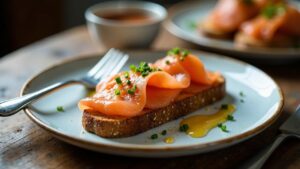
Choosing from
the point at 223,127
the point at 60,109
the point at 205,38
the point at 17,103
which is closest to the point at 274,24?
the point at 205,38

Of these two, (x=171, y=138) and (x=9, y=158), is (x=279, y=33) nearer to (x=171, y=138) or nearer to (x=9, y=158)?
(x=171, y=138)

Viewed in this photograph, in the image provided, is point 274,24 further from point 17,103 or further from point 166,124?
point 17,103

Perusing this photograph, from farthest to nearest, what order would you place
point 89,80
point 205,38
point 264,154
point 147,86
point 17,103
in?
point 205,38
point 89,80
point 147,86
point 17,103
point 264,154

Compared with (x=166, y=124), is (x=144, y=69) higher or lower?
higher

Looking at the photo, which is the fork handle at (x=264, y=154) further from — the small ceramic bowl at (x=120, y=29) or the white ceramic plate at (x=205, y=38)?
the small ceramic bowl at (x=120, y=29)

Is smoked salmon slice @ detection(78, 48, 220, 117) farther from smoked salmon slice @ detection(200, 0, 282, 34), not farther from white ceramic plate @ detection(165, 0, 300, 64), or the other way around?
smoked salmon slice @ detection(200, 0, 282, 34)

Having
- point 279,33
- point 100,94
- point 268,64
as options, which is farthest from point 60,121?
point 279,33

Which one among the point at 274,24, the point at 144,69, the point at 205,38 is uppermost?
the point at 144,69
